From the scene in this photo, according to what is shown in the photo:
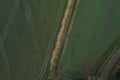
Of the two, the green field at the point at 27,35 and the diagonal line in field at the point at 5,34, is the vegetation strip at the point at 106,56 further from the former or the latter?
the diagonal line in field at the point at 5,34

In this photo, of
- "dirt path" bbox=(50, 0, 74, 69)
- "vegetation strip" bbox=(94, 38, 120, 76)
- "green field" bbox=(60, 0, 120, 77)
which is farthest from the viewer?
"dirt path" bbox=(50, 0, 74, 69)

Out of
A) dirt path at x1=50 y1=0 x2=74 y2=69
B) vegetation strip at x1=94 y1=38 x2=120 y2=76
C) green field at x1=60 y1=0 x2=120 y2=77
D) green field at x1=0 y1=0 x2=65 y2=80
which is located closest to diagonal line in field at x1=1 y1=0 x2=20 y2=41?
green field at x1=0 y1=0 x2=65 y2=80

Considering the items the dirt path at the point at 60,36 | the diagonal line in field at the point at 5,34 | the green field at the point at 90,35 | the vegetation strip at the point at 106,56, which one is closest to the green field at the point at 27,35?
the diagonal line in field at the point at 5,34

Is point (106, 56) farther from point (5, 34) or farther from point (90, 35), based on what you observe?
point (5, 34)

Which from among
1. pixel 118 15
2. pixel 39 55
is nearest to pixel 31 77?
pixel 39 55

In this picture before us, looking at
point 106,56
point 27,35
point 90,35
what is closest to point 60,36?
point 90,35

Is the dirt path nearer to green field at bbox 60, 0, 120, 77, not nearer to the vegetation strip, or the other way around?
green field at bbox 60, 0, 120, 77
